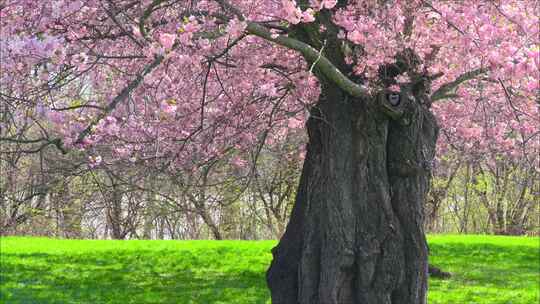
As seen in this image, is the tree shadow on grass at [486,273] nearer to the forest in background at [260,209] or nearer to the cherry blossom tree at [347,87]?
the cherry blossom tree at [347,87]

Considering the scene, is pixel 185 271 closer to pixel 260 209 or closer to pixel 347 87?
pixel 347 87

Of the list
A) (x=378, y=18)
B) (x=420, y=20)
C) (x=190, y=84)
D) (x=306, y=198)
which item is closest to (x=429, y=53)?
(x=420, y=20)

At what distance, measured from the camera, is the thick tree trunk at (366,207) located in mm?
7066

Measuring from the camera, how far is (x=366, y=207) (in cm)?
714

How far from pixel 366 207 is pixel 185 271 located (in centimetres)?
573

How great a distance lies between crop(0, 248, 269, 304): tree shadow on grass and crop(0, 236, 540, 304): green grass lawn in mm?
13

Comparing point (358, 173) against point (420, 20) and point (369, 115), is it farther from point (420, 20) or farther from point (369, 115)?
point (420, 20)

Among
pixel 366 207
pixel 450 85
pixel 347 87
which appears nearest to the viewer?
pixel 347 87

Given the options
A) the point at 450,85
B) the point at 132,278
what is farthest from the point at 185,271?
the point at 450,85

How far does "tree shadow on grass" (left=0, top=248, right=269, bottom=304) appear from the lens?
9.80m

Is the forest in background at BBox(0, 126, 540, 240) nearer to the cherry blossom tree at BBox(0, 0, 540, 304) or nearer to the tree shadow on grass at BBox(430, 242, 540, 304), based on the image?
the tree shadow on grass at BBox(430, 242, 540, 304)

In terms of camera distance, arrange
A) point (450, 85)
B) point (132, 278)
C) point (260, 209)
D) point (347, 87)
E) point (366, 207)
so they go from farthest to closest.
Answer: point (260, 209) < point (132, 278) < point (450, 85) < point (366, 207) < point (347, 87)

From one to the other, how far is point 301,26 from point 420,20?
120cm

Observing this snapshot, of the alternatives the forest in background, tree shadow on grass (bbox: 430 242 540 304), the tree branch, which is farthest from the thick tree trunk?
the forest in background
